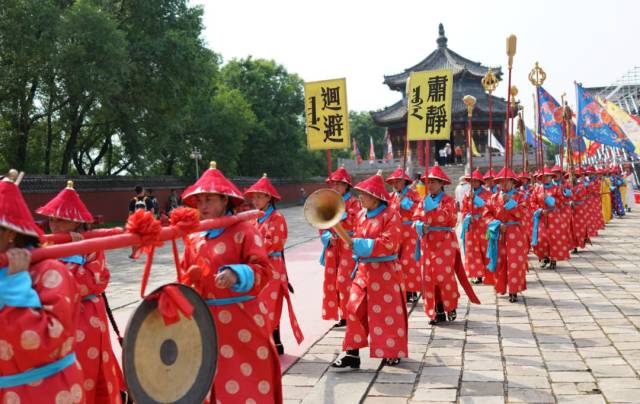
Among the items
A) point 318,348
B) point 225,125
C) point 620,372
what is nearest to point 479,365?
point 620,372

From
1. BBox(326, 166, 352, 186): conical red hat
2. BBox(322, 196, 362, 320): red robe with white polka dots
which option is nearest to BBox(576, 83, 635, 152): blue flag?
BBox(326, 166, 352, 186): conical red hat

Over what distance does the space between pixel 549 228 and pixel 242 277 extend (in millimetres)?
10209

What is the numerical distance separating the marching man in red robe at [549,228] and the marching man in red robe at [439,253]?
204 inches

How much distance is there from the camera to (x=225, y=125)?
31859 millimetres

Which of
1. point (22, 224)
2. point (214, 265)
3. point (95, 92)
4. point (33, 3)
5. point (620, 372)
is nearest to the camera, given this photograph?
point (22, 224)

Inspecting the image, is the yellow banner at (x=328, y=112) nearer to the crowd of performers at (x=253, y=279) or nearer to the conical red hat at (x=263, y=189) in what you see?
the crowd of performers at (x=253, y=279)

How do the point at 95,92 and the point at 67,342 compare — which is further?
the point at 95,92

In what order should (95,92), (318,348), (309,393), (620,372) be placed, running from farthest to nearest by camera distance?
(95,92)
(318,348)
(620,372)
(309,393)

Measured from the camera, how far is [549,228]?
40.7 ft

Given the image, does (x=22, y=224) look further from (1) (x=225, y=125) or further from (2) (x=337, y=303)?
(1) (x=225, y=125)

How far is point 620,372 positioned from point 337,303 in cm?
316

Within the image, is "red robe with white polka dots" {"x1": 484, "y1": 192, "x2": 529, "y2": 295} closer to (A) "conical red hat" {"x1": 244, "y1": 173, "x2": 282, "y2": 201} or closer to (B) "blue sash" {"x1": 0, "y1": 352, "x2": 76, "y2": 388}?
(A) "conical red hat" {"x1": 244, "y1": 173, "x2": 282, "y2": 201}

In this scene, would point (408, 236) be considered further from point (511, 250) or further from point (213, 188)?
point (213, 188)

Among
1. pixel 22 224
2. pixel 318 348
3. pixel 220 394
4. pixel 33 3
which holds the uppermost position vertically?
pixel 33 3
